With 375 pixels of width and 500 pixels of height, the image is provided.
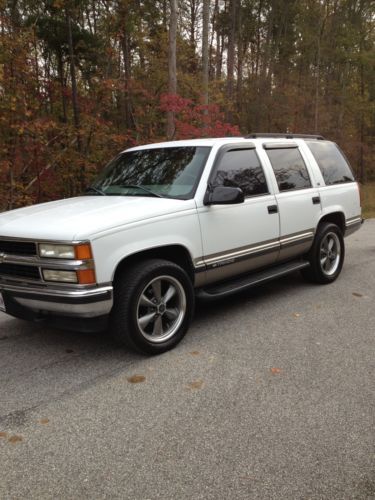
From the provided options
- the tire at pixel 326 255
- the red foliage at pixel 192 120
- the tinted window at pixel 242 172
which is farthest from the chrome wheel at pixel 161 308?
the red foliage at pixel 192 120

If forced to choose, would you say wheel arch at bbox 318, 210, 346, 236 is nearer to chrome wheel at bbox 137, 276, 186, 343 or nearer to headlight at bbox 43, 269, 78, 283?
chrome wheel at bbox 137, 276, 186, 343

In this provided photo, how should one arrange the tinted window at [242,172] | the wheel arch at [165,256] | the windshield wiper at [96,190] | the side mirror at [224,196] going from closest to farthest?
the wheel arch at [165,256]
the side mirror at [224,196]
the tinted window at [242,172]
the windshield wiper at [96,190]

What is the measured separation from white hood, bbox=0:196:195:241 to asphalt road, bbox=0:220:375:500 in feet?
3.74

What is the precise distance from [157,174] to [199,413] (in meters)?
2.51

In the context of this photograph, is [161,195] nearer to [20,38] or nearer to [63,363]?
[63,363]

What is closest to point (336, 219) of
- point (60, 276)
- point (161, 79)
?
point (60, 276)

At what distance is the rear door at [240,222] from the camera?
172 inches

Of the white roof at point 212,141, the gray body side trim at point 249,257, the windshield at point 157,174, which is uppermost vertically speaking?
the white roof at point 212,141

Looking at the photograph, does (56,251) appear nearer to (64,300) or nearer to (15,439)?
(64,300)

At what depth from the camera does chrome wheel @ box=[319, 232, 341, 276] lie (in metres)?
6.07

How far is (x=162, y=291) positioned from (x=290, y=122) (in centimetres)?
2534

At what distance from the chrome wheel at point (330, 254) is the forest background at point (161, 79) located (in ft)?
19.7

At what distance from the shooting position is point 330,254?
6223 mm

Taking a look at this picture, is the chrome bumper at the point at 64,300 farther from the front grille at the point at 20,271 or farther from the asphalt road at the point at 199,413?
the asphalt road at the point at 199,413
